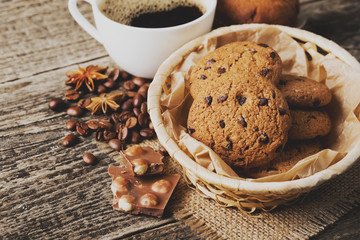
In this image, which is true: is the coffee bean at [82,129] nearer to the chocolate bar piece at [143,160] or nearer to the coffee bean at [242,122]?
the chocolate bar piece at [143,160]

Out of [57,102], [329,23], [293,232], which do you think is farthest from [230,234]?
[329,23]

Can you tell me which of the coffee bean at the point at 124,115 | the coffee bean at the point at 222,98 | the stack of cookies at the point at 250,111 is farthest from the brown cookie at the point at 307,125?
the coffee bean at the point at 124,115

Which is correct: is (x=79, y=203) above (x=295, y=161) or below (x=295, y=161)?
below

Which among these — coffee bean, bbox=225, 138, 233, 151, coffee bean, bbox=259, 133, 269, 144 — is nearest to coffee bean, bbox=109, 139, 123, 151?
coffee bean, bbox=225, 138, 233, 151

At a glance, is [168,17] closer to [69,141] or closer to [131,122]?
[131,122]

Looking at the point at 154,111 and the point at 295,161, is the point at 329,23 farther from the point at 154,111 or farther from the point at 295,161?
the point at 154,111

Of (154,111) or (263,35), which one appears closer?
(154,111)

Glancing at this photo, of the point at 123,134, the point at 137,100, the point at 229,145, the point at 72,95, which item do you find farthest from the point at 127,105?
the point at 229,145
